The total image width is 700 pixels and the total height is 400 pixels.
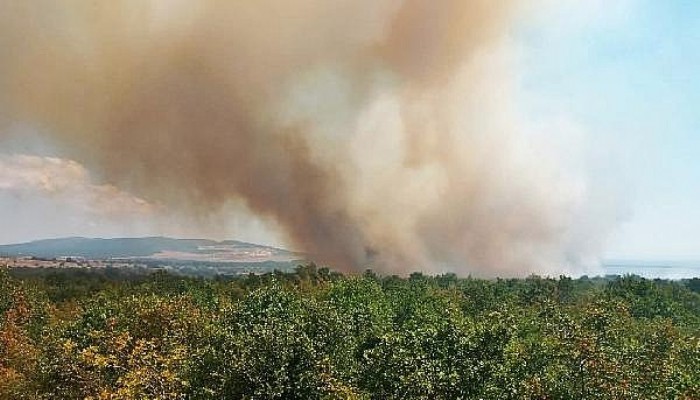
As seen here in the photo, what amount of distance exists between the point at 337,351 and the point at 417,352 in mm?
4642

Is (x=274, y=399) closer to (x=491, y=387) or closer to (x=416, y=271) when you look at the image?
(x=491, y=387)

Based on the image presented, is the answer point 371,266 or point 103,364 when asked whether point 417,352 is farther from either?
point 371,266

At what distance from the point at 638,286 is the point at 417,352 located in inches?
2861

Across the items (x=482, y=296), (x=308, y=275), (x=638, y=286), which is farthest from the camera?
(x=308, y=275)

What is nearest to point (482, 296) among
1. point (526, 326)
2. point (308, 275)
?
point (526, 326)

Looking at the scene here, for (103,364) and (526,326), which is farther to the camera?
(526,326)

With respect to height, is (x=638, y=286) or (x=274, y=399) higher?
(x=638, y=286)

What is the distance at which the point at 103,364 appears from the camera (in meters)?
21.2

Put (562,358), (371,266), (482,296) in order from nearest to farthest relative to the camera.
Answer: (562,358) → (482,296) → (371,266)

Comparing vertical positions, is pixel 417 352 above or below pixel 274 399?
above

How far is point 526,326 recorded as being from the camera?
136ft

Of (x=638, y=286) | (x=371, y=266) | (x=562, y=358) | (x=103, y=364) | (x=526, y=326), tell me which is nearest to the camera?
(x=103, y=364)

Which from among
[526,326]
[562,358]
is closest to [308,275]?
[526,326]

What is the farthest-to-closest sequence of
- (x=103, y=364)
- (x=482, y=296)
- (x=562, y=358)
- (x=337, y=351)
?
(x=482, y=296)
(x=337, y=351)
(x=562, y=358)
(x=103, y=364)
